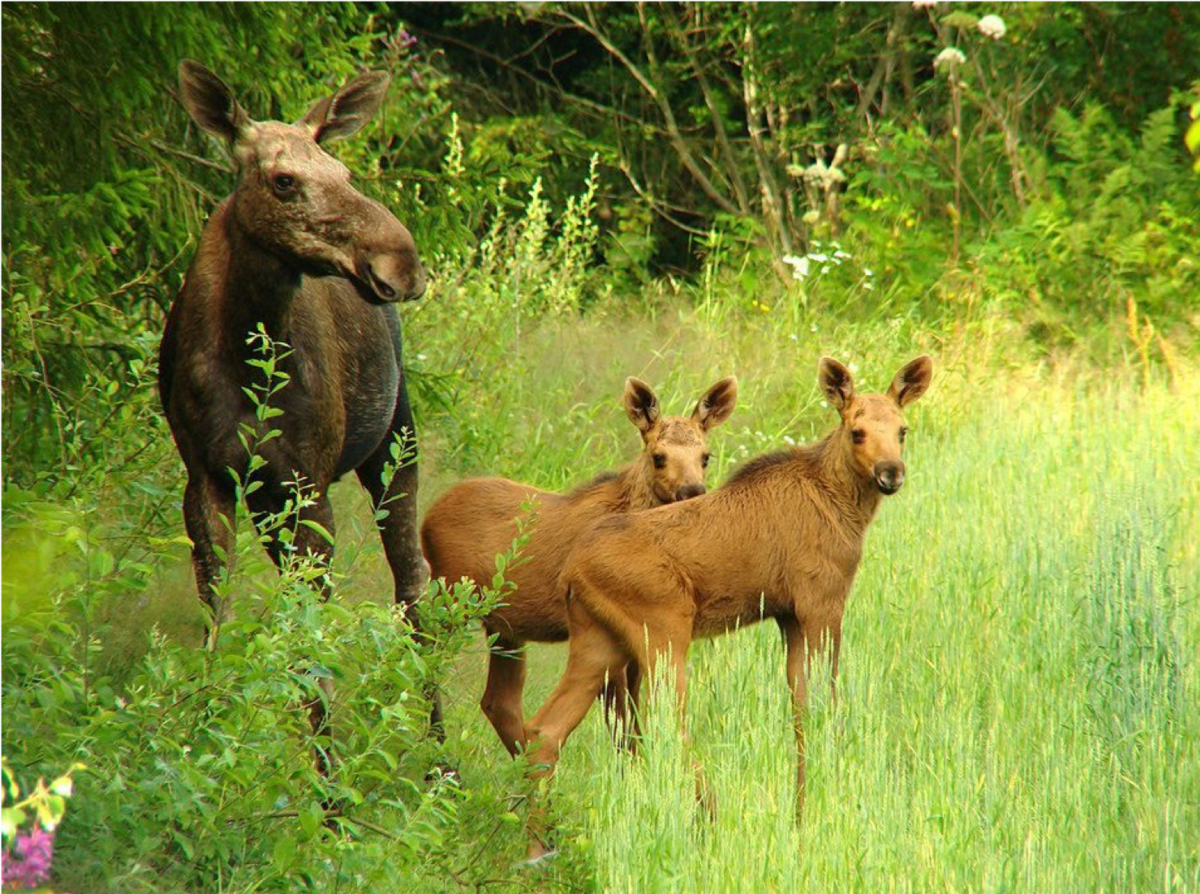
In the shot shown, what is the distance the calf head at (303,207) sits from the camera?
596 centimetres

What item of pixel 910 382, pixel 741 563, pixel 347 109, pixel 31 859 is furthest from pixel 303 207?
pixel 31 859

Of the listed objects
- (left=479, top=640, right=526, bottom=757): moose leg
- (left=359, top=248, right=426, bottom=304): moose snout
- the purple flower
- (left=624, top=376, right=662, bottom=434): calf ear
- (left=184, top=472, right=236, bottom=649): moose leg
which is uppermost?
(left=359, top=248, right=426, bottom=304): moose snout

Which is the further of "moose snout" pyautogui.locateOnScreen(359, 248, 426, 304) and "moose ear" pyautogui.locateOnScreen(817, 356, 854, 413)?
"moose ear" pyautogui.locateOnScreen(817, 356, 854, 413)

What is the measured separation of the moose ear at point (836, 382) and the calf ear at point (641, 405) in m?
0.77

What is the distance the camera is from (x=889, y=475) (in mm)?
6617

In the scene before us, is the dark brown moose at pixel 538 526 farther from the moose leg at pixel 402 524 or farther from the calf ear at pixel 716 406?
the moose leg at pixel 402 524

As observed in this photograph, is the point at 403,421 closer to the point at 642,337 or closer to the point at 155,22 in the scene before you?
the point at 155,22

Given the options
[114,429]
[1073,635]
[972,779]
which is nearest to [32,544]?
[114,429]

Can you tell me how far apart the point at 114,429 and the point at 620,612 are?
2.19 metres

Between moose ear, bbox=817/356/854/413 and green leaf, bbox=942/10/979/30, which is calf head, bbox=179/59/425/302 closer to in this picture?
moose ear, bbox=817/356/854/413

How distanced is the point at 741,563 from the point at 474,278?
8.09 m

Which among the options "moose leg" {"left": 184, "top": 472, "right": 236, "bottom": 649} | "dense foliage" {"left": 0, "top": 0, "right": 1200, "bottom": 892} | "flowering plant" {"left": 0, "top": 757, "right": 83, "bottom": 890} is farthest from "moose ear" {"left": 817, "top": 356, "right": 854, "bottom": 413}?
"flowering plant" {"left": 0, "top": 757, "right": 83, "bottom": 890}

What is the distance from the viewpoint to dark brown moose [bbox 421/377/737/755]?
7027 mm

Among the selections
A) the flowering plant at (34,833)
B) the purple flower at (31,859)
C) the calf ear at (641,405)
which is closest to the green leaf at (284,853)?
the flowering plant at (34,833)
